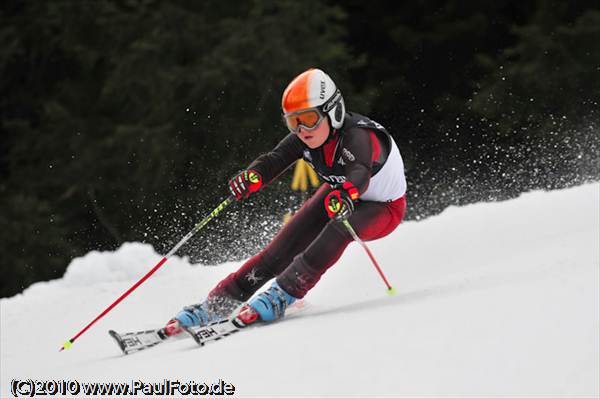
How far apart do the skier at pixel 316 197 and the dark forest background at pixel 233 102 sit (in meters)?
5.05

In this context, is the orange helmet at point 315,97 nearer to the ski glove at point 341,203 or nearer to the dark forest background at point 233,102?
the ski glove at point 341,203

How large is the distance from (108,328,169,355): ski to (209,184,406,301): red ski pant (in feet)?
1.20

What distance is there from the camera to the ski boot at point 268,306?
156 inches

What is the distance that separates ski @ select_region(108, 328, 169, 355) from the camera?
392 centimetres

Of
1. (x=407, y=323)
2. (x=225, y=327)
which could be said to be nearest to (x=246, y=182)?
(x=225, y=327)

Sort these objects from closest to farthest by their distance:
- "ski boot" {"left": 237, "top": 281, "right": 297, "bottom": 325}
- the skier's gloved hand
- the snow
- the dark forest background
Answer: the snow, "ski boot" {"left": 237, "top": 281, "right": 297, "bottom": 325}, the skier's gloved hand, the dark forest background

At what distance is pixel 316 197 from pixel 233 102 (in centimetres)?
722

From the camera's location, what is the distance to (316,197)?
4.45 m

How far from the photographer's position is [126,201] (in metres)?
12.5

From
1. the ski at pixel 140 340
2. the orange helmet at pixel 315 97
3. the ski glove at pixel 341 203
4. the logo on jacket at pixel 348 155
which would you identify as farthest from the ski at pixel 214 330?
the orange helmet at pixel 315 97

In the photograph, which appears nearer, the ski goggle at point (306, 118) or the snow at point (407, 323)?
the snow at point (407, 323)

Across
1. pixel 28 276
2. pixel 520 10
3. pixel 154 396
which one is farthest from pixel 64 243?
pixel 154 396

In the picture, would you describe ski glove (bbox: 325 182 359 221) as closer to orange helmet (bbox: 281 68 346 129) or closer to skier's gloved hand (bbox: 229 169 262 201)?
orange helmet (bbox: 281 68 346 129)

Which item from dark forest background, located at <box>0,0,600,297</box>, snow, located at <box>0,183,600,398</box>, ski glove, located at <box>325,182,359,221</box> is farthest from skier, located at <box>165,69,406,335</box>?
dark forest background, located at <box>0,0,600,297</box>
